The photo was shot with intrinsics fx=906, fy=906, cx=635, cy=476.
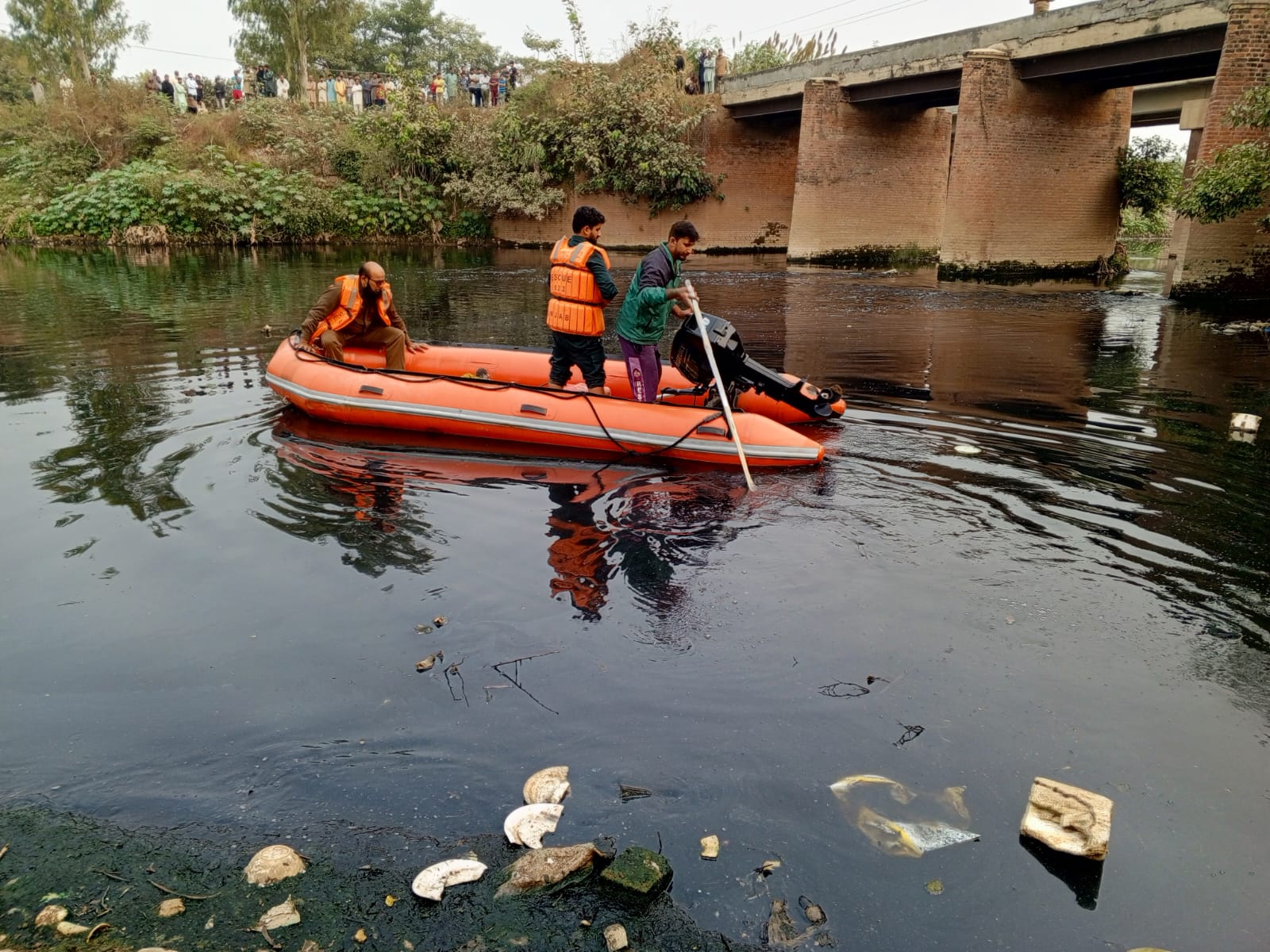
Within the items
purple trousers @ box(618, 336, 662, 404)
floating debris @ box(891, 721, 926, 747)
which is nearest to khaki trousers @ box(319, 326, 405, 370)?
purple trousers @ box(618, 336, 662, 404)

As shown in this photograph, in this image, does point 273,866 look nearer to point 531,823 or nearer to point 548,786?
point 531,823

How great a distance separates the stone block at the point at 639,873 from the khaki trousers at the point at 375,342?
21.1 feet

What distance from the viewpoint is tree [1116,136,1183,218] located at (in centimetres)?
2105

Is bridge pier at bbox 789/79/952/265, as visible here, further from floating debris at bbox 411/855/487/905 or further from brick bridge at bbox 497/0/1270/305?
floating debris at bbox 411/855/487/905

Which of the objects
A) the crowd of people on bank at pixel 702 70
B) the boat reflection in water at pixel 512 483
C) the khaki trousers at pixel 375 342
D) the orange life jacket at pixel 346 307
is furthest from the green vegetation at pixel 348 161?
the boat reflection in water at pixel 512 483

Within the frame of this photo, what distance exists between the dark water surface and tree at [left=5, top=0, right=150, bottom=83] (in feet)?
119

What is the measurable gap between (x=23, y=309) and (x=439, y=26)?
42208mm

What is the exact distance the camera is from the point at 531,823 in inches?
121

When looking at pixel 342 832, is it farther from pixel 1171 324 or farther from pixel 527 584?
pixel 1171 324

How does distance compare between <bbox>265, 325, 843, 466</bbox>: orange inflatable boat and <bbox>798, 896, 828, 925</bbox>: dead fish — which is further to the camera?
<bbox>265, 325, 843, 466</bbox>: orange inflatable boat

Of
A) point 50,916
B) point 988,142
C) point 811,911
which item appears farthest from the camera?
point 988,142

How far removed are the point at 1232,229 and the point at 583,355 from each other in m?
13.4

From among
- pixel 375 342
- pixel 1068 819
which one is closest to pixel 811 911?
pixel 1068 819

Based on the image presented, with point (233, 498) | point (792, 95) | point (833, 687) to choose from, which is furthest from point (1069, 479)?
point (792, 95)
